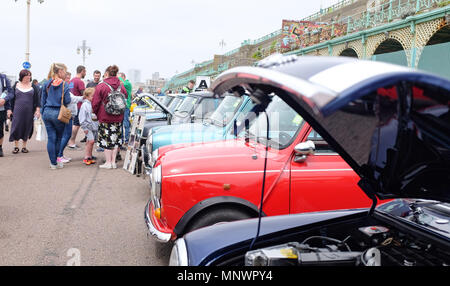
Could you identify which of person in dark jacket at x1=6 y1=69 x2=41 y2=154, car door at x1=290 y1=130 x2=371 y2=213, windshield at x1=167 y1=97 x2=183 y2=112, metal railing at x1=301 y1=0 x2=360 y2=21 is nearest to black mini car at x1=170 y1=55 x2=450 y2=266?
car door at x1=290 y1=130 x2=371 y2=213

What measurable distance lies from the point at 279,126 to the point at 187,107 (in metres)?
5.51

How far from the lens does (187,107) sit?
9367 millimetres

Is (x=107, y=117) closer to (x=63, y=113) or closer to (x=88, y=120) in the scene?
(x=63, y=113)

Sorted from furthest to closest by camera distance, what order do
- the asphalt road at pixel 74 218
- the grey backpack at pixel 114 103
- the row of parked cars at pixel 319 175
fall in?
the grey backpack at pixel 114 103 → the asphalt road at pixel 74 218 → the row of parked cars at pixel 319 175

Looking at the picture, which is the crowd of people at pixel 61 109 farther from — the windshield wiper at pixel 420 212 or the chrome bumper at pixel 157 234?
the windshield wiper at pixel 420 212

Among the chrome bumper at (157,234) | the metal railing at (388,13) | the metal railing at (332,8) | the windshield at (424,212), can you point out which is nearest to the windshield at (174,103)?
the chrome bumper at (157,234)

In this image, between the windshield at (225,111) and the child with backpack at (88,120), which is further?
the child with backpack at (88,120)

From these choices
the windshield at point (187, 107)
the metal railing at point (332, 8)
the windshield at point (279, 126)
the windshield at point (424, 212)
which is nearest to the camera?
the windshield at point (424, 212)

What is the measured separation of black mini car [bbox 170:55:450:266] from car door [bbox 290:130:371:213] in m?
0.94

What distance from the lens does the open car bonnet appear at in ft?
4.22

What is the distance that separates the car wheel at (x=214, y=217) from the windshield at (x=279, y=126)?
802mm

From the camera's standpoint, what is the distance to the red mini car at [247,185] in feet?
11.7
